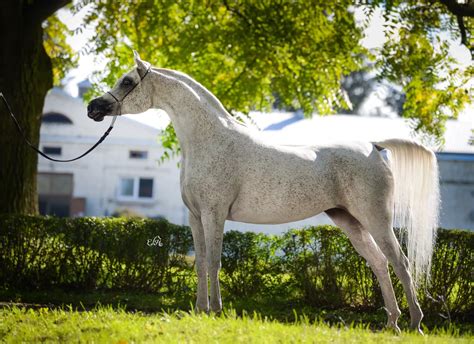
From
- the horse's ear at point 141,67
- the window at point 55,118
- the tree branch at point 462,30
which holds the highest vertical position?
the window at point 55,118

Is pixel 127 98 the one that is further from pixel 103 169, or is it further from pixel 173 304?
pixel 103 169

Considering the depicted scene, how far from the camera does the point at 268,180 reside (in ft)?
19.2

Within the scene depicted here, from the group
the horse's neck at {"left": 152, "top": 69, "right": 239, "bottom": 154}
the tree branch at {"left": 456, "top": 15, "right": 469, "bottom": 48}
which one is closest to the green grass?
the horse's neck at {"left": 152, "top": 69, "right": 239, "bottom": 154}

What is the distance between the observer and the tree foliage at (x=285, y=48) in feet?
38.9

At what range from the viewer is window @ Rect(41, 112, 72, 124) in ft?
112

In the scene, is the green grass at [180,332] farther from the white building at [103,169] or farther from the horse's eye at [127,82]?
the white building at [103,169]

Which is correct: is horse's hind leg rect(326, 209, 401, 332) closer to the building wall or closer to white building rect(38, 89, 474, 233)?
the building wall

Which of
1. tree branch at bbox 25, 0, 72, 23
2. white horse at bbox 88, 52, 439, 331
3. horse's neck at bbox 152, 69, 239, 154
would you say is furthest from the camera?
tree branch at bbox 25, 0, 72, 23

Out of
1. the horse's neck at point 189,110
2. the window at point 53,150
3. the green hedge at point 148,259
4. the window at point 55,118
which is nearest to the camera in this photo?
the horse's neck at point 189,110

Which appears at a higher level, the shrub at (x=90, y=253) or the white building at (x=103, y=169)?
the white building at (x=103, y=169)

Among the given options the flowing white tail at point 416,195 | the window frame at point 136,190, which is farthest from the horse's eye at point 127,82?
the window frame at point 136,190

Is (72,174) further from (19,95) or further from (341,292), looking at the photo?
(341,292)

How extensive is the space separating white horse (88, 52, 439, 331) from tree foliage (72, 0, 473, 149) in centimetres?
511

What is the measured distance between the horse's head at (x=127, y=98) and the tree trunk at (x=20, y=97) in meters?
4.47
